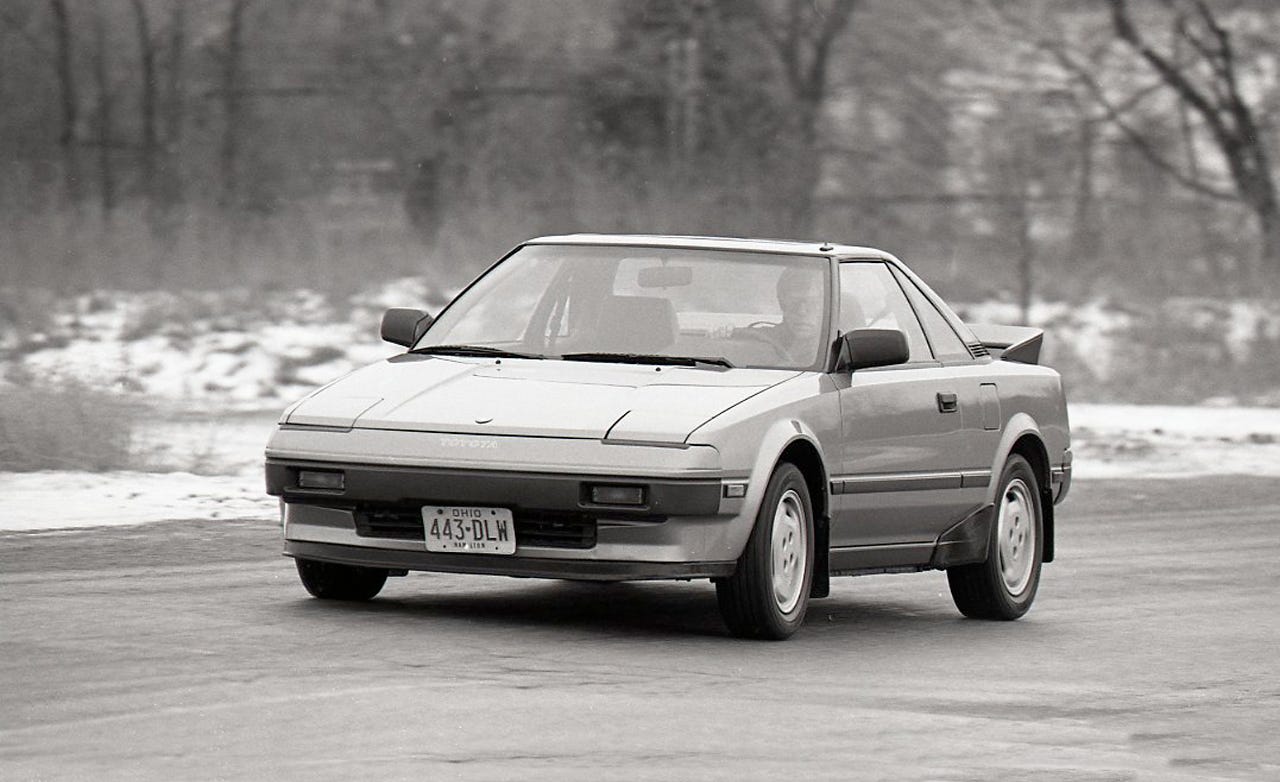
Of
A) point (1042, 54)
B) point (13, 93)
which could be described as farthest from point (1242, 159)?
point (13, 93)

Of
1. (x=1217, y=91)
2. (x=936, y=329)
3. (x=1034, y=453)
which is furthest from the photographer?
(x=1217, y=91)

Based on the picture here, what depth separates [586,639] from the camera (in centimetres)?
973

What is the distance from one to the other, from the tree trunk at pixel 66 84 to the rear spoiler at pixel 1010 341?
25.5 meters

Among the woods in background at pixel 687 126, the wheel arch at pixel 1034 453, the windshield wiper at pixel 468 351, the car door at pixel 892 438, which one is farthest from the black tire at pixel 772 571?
the woods in background at pixel 687 126

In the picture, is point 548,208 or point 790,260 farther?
point 548,208

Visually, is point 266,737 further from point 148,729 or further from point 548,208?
point 548,208

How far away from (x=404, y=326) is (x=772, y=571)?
85.7 inches

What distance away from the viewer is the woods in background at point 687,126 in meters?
36.9

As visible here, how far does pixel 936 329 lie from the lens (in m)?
11.6

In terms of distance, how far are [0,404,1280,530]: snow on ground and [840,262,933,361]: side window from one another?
15.0ft

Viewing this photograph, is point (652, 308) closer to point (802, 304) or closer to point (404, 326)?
point (802, 304)

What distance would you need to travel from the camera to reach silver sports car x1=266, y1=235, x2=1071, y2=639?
9.44 metres

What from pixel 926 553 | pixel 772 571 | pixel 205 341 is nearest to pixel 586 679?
pixel 772 571

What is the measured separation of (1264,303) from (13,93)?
17.2m
